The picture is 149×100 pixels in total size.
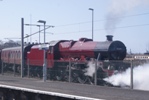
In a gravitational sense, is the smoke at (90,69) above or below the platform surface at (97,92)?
above

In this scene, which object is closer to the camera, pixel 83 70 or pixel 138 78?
pixel 138 78

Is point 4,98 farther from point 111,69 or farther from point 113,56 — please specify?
point 113,56

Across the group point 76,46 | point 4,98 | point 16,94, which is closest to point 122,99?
point 16,94

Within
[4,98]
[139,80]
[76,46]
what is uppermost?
[76,46]

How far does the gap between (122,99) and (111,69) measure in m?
8.12

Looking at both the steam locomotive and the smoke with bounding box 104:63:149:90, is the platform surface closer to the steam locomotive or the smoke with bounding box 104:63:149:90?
the smoke with bounding box 104:63:149:90

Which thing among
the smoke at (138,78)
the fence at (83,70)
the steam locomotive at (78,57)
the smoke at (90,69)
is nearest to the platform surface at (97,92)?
the smoke at (138,78)

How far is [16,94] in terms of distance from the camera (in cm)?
1797

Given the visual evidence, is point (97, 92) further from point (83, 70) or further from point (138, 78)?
point (83, 70)

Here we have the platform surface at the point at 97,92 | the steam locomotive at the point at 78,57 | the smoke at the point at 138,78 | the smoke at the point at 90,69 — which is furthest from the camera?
the steam locomotive at the point at 78,57

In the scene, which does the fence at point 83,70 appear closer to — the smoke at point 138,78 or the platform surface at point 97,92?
the smoke at point 138,78

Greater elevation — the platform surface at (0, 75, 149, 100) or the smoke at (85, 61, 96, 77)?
the smoke at (85, 61, 96, 77)

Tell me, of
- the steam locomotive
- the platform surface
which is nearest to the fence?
the steam locomotive

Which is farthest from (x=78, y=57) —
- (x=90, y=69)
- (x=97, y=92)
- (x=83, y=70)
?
(x=97, y=92)
